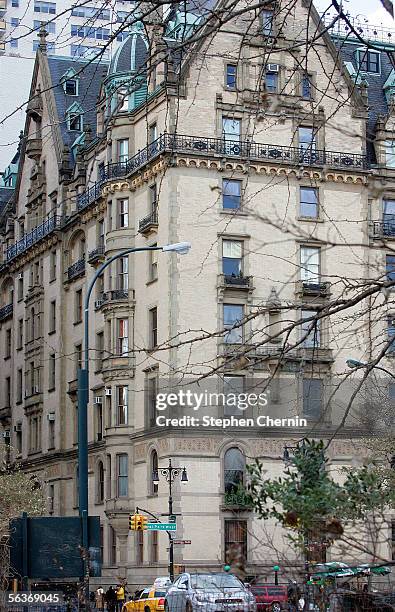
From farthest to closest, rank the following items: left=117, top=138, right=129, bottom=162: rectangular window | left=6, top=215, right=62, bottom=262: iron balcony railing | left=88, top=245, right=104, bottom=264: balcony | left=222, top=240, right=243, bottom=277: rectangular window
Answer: left=6, top=215, right=62, bottom=262: iron balcony railing → left=88, top=245, right=104, bottom=264: balcony → left=117, top=138, right=129, bottom=162: rectangular window → left=222, top=240, right=243, bottom=277: rectangular window

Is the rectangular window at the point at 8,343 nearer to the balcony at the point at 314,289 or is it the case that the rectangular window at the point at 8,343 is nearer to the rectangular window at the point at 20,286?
the rectangular window at the point at 20,286

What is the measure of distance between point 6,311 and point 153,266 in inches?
947

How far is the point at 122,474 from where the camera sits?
209 feet

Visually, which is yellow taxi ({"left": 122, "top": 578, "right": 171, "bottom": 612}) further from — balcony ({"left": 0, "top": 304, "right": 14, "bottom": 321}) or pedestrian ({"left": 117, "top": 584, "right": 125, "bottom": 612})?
balcony ({"left": 0, "top": 304, "right": 14, "bottom": 321})

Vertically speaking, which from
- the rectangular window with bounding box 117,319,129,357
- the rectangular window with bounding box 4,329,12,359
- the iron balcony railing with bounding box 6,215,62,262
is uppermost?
the iron balcony railing with bounding box 6,215,62,262

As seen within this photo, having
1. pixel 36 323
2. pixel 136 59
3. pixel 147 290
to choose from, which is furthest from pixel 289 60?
pixel 36 323

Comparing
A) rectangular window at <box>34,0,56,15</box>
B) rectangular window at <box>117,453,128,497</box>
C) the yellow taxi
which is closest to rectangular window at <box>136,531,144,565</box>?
rectangular window at <box>117,453,128,497</box>

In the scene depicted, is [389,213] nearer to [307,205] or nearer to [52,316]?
[307,205]

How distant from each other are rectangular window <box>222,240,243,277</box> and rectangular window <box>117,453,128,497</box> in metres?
10.1

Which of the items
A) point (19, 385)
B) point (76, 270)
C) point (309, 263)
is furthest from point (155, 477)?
point (309, 263)

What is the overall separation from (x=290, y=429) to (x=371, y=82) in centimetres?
2332

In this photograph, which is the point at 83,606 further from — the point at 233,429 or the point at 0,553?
the point at 233,429

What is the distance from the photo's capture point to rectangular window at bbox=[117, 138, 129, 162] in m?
66.1

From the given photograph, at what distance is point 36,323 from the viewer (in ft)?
256
